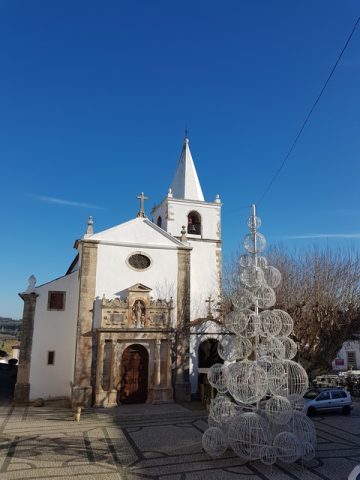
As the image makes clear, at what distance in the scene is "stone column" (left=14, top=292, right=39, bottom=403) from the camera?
2046 centimetres

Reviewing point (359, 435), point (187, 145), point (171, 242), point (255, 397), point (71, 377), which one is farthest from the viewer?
point (187, 145)

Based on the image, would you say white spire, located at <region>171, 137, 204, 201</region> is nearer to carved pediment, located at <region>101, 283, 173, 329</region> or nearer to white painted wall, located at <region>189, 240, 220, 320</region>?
white painted wall, located at <region>189, 240, 220, 320</region>

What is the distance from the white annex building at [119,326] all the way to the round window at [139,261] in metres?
0.06

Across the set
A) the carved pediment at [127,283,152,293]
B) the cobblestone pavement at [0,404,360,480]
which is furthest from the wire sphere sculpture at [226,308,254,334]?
the carved pediment at [127,283,152,293]

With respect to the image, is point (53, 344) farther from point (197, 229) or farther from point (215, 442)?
point (215, 442)

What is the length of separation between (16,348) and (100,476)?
42069 millimetres

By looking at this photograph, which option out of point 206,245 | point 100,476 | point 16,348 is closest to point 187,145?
point 206,245

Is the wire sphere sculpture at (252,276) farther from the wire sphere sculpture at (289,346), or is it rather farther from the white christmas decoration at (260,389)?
the wire sphere sculpture at (289,346)

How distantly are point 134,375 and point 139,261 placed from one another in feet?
20.0

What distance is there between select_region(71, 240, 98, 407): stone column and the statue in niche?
2224 mm

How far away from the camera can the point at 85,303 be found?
20.2m

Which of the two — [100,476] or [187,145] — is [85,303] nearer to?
[100,476]

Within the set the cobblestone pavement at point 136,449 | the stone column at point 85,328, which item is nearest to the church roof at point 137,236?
the stone column at point 85,328

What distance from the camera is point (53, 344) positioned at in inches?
851
